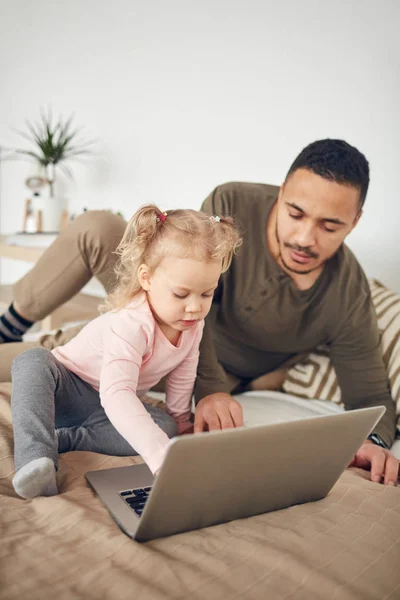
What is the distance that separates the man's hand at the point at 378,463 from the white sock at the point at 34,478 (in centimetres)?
58

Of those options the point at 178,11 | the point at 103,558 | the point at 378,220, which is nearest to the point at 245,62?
the point at 178,11

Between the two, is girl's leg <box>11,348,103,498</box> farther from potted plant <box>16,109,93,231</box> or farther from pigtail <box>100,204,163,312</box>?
potted plant <box>16,109,93,231</box>

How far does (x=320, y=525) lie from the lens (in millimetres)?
736

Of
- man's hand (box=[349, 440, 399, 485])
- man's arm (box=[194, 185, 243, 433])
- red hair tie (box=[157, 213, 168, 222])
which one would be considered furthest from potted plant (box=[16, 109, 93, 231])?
man's hand (box=[349, 440, 399, 485])

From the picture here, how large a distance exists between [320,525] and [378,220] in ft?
4.45

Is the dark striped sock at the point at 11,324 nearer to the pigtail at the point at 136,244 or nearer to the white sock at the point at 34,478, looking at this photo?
the pigtail at the point at 136,244

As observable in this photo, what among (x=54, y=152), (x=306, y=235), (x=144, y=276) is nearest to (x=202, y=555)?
(x=144, y=276)

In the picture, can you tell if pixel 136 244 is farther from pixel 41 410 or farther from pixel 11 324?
pixel 11 324

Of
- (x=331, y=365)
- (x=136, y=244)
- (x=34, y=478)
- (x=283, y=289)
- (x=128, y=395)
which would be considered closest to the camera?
(x=34, y=478)

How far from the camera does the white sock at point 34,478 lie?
2.42 ft

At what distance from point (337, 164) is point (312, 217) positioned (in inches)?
4.8

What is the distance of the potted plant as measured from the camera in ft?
9.57

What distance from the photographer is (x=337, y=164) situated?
117 cm

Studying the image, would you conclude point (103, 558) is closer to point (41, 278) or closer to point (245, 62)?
point (41, 278)
